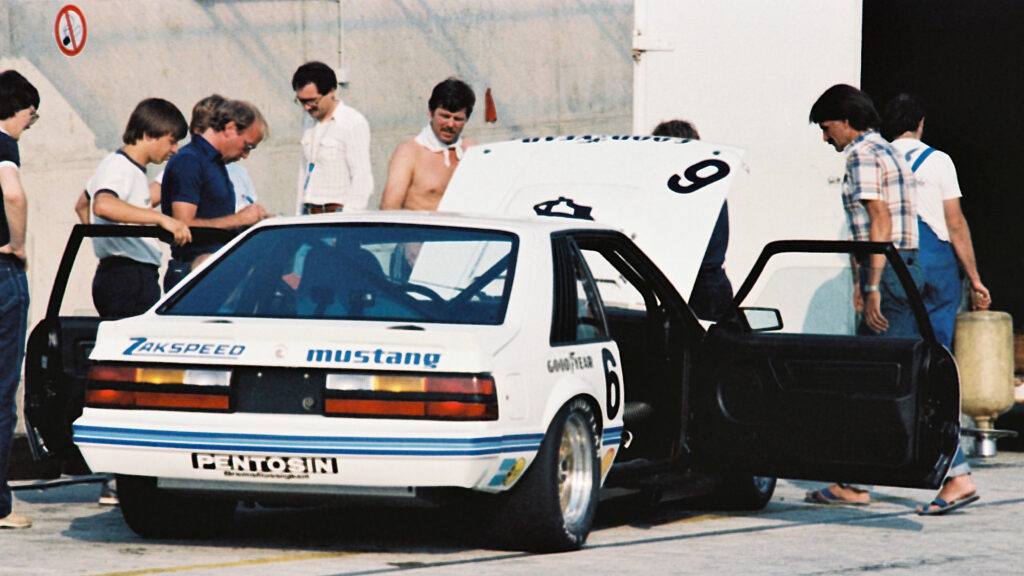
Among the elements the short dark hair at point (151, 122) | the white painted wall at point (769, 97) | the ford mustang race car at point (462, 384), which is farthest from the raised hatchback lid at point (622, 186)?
the white painted wall at point (769, 97)

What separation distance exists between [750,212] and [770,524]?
425 cm

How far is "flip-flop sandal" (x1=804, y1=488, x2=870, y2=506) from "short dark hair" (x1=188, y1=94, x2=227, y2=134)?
3.53m

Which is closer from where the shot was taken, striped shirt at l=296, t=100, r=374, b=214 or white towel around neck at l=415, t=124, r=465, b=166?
white towel around neck at l=415, t=124, r=465, b=166

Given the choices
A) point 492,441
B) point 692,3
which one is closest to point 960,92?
point 692,3

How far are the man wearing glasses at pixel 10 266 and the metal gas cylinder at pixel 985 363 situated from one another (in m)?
5.76

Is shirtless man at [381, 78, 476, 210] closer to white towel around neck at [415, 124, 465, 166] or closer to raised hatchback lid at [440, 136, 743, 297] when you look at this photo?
white towel around neck at [415, 124, 465, 166]

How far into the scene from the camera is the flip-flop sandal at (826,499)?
8.93 meters

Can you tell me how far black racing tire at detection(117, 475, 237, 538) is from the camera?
6836 mm

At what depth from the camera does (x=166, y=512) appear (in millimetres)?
6930

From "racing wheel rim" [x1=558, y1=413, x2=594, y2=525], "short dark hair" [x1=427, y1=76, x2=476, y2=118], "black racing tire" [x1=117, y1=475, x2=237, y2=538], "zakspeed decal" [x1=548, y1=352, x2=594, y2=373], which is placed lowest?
"black racing tire" [x1=117, y1=475, x2=237, y2=538]

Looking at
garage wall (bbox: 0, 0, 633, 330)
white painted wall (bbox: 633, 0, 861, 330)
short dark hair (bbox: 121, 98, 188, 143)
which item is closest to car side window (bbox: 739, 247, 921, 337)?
white painted wall (bbox: 633, 0, 861, 330)

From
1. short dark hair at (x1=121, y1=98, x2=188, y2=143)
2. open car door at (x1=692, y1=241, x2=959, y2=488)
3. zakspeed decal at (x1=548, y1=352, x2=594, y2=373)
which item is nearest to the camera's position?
zakspeed decal at (x1=548, y1=352, x2=594, y2=373)

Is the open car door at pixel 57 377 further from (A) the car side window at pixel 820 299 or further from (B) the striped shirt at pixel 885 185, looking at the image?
(A) the car side window at pixel 820 299

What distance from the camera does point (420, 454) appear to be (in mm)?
6109
